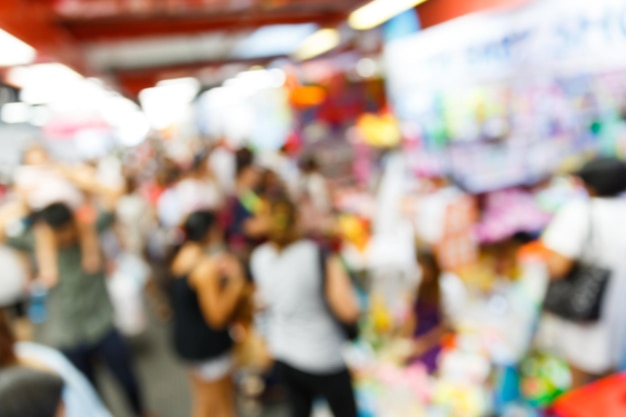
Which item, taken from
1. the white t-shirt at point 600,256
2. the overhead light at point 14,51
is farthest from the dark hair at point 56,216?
the white t-shirt at point 600,256

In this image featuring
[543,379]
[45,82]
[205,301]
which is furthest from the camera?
[45,82]

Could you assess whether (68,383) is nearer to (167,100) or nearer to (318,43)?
(318,43)

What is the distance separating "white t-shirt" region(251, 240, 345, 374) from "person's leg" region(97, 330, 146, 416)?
3.86 feet

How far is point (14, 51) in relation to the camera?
3863mm

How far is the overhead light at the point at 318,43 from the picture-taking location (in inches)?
198

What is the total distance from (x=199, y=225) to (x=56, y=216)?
0.74 m

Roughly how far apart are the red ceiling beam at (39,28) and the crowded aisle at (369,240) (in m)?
0.03

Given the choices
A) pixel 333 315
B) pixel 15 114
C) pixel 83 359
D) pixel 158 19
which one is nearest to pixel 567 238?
pixel 333 315

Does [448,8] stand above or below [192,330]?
above

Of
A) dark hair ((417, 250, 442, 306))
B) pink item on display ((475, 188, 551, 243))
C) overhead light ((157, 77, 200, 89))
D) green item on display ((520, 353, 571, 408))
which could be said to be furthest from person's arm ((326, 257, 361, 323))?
overhead light ((157, 77, 200, 89))

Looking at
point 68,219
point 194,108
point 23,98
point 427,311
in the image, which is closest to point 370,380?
point 427,311

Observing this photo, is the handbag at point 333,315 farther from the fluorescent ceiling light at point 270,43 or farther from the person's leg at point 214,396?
the fluorescent ceiling light at point 270,43

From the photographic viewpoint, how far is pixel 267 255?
2422 mm

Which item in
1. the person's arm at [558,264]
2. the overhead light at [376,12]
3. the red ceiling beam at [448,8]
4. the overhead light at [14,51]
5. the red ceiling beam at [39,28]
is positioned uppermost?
the red ceiling beam at [39,28]
